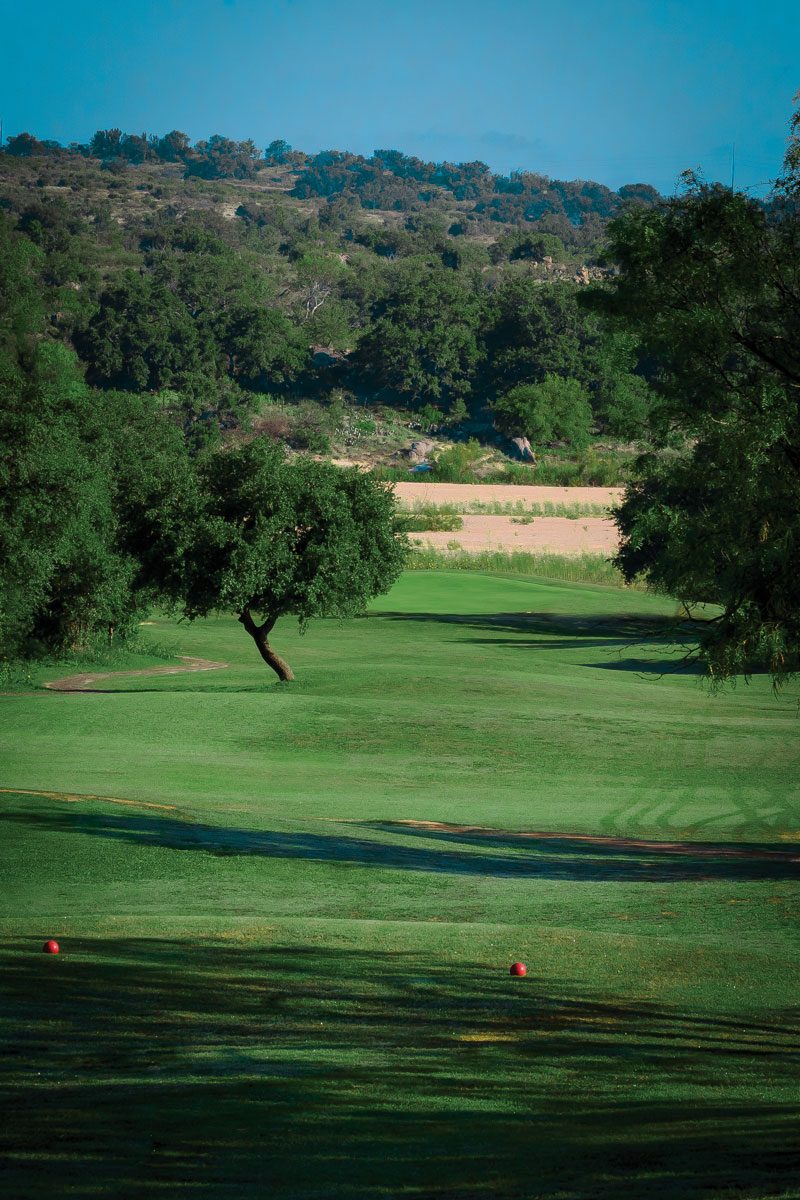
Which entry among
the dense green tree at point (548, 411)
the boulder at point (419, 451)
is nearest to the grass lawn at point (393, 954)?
the boulder at point (419, 451)

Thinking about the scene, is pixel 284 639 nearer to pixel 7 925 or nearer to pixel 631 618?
pixel 631 618

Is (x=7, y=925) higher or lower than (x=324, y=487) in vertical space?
lower

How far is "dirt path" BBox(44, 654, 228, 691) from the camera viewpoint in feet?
104

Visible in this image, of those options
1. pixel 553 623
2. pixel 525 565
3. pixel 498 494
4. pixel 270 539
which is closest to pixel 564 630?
pixel 553 623

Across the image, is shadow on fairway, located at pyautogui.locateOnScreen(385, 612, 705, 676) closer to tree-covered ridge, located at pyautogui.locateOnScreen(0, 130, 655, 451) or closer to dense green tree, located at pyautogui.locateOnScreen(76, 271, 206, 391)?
tree-covered ridge, located at pyautogui.locateOnScreen(0, 130, 655, 451)

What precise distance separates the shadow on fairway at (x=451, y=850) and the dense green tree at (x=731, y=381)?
240 centimetres

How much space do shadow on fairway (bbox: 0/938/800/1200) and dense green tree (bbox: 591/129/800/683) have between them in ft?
21.1

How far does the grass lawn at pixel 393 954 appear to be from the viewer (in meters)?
5.25

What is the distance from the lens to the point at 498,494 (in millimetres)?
95375

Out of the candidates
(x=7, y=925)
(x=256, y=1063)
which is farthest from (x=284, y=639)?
(x=256, y=1063)

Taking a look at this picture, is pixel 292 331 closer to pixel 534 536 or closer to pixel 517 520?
pixel 517 520

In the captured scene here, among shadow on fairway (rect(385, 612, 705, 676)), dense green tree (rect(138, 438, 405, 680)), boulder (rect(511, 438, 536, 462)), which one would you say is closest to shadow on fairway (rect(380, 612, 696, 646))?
shadow on fairway (rect(385, 612, 705, 676))

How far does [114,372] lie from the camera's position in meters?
107

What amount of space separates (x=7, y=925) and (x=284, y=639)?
110 feet
